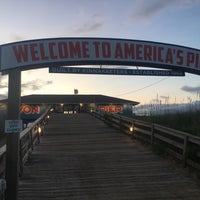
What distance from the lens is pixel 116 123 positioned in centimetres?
2288

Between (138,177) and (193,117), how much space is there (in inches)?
245

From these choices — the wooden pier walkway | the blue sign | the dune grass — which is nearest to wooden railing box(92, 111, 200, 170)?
the wooden pier walkway

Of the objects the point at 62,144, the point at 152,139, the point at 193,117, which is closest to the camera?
the point at 152,139

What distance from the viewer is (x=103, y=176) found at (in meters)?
9.29

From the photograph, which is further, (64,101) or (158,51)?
(64,101)

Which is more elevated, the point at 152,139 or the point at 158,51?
the point at 158,51

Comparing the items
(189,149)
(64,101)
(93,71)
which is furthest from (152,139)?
(64,101)

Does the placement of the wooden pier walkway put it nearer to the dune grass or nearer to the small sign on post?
the dune grass

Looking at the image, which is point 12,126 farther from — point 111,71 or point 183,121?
point 183,121

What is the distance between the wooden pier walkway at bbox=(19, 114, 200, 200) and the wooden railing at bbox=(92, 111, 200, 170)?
379 mm

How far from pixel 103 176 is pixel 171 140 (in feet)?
9.67

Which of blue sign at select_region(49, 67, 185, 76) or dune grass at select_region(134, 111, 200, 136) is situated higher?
blue sign at select_region(49, 67, 185, 76)

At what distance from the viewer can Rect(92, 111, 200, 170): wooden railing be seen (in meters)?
9.43

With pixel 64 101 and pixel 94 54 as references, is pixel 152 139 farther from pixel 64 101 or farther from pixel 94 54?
pixel 64 101
